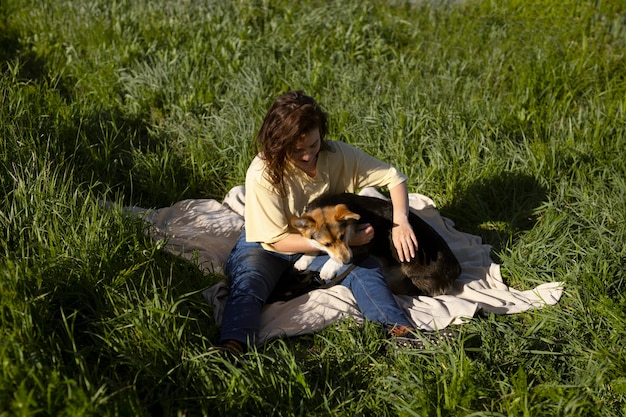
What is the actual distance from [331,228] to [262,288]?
22.1 inches

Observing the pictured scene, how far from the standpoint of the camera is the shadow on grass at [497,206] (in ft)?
15.6

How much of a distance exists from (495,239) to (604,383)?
5.40 feet

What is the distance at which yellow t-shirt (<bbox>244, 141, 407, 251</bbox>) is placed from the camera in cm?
371

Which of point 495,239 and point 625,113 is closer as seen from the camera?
point 495,239

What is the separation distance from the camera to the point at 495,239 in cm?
468

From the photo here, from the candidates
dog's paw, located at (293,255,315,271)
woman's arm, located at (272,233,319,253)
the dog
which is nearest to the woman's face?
the dog

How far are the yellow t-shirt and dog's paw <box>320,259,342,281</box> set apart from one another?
0.30 m

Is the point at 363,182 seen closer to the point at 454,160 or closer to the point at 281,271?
the point at 281,271

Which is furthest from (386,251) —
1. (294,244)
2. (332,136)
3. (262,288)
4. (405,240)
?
(332,136)

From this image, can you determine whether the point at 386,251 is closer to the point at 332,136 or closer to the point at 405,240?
the point at 405,240

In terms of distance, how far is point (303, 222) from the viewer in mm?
3633

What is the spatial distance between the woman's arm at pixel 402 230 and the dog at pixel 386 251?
11cm

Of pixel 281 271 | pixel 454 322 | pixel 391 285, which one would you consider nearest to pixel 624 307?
pixel 454 322

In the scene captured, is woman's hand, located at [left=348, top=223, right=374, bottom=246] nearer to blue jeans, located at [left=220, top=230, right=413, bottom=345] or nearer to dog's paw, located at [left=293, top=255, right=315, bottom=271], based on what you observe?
blue jeans, located at [left=220, top=230, right=413, bottom=345]
